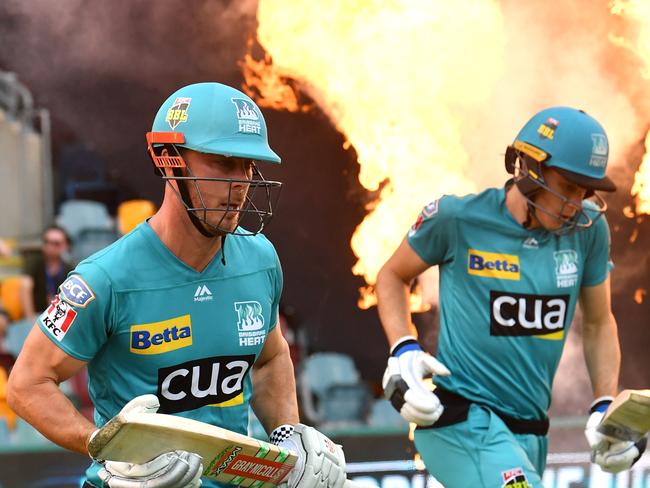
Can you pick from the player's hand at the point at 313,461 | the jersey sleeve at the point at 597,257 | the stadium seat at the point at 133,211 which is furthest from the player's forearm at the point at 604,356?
the stadium seat at the point at 133,211

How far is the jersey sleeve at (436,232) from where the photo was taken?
437cm

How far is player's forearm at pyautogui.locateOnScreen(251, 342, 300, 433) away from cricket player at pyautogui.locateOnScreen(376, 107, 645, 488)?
71 centimetres

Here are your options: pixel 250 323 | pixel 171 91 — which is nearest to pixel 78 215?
pixel 171 91

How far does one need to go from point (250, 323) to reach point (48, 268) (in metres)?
3.50

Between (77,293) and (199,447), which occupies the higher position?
(77,293)

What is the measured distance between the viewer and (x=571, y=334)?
673 centimetres

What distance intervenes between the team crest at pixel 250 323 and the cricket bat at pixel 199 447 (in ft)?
1.16

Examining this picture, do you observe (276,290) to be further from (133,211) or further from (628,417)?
(133,211)

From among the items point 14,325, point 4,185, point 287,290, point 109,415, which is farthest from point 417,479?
point 109,415

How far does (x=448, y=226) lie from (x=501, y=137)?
2.32 m

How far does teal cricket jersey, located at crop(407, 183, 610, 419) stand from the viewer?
4242 mm

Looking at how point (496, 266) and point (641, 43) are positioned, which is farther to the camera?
point (641, 43)

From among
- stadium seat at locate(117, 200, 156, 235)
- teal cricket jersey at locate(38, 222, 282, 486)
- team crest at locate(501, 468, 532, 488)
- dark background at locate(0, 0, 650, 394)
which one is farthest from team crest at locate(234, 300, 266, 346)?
stadium seat at locate(117, 200, 156, 235)

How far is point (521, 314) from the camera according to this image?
4270 mm
